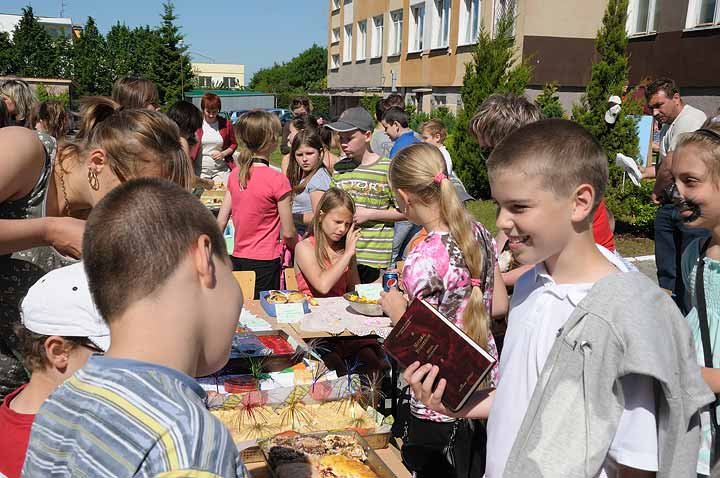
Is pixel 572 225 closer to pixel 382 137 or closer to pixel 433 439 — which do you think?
pixel 433 439

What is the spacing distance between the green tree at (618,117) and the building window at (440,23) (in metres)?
11.8

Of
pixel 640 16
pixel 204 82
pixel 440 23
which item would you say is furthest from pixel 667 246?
pixel 204 82

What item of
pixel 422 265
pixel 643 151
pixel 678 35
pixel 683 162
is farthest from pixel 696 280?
pixel 678 35

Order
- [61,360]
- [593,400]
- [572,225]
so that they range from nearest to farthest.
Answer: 1. [593,400]
2. [572,225]
3. [61,360]

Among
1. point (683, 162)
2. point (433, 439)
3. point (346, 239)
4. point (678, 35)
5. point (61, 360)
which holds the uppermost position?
point (678, 35)

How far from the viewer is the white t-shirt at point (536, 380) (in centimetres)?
151

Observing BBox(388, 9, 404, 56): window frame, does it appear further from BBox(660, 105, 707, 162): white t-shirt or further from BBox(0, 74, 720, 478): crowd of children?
BBox(0, 74, 720, 478): crowd of children

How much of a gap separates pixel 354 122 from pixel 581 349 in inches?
177

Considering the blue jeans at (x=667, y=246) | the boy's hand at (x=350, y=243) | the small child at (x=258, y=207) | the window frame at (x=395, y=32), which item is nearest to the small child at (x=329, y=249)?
the boy's hand at (x=350, y=243)

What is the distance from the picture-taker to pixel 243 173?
195 inches

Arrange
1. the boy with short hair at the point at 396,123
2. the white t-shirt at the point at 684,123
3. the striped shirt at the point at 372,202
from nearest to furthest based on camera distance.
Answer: the striped shirt at the point at 372,202, the white t-shirt at the point at 684,123, the boy with short hair at the point at 396,123

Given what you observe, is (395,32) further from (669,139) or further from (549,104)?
(669,139)

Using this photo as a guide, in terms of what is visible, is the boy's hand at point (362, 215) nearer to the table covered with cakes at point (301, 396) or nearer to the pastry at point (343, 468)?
the table covered with cakes at point (301, 396)

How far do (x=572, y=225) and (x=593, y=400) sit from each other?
1.49ft
